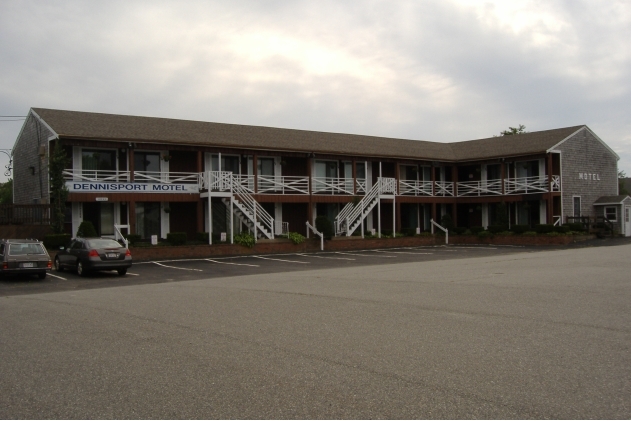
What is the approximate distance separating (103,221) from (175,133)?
19.5 ft

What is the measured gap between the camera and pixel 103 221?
30828 millimetres

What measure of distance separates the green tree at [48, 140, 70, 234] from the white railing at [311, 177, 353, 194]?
548 inches

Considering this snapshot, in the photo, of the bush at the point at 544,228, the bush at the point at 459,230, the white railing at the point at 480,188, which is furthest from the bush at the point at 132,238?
the white railing at the point at 480,188

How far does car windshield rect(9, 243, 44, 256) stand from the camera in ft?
66.3

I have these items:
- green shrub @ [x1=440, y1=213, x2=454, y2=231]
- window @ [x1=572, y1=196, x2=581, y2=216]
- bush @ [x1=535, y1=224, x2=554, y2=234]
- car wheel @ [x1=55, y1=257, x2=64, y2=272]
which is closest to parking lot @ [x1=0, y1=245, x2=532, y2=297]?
car wheel @ [x1=55, y1=257, x2=64, y2=272]

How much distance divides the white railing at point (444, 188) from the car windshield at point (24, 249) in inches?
1078

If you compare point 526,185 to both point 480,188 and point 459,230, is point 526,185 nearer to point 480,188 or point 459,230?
point 480,188

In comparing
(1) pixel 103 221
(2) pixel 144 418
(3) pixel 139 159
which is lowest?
(2) pixel 144 418

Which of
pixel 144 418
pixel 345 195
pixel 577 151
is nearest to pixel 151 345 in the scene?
pixel 144 418

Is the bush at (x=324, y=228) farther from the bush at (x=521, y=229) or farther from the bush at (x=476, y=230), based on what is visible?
the bush at (x=521, y=229)

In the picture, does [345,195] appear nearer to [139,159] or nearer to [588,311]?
[139,159]

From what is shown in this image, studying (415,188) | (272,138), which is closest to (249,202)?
(272,138)

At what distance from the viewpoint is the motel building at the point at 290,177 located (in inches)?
1189

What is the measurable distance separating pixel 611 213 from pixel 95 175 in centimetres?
3199
